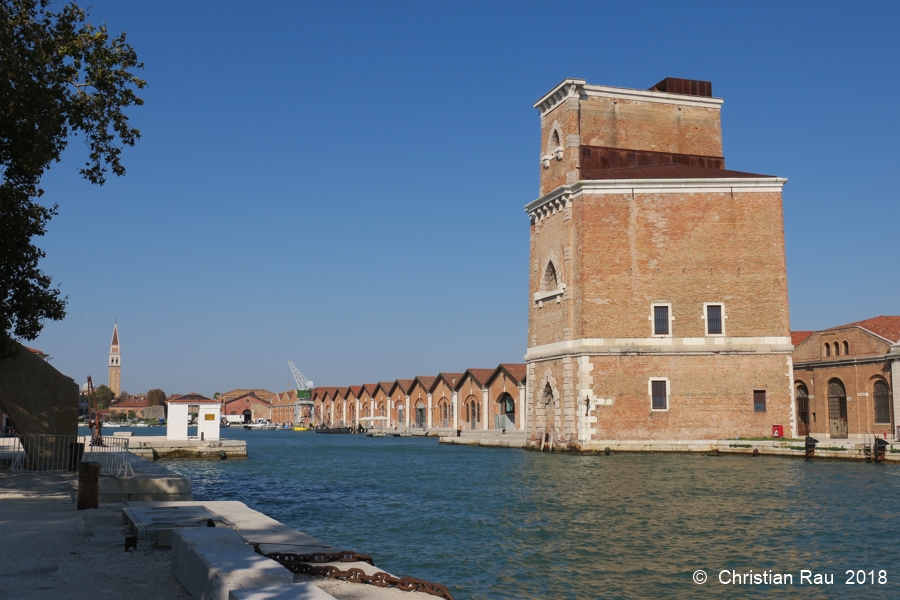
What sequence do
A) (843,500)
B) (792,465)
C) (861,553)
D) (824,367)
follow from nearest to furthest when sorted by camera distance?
1. (861,553)
2. (843,500)
3. (792,465)
4. (824,367)

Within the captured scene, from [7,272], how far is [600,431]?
2592cm

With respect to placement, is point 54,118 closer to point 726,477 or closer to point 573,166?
point 726,477

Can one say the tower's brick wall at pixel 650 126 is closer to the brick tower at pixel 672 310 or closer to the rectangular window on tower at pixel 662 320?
the brick tower at pixel 672 310

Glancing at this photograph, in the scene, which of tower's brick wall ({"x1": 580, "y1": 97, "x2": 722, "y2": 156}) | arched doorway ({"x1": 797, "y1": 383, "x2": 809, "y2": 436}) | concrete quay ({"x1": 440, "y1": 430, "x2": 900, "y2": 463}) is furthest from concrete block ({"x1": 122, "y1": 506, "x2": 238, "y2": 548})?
arched doorway ({"x1": 797, "y1": 383, "x2": 809, "y2": 436})

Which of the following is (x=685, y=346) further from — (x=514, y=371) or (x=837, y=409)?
(x=514, y=371)

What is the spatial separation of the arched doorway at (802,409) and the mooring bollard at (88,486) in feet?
138

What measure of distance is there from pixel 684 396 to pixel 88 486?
2897cm

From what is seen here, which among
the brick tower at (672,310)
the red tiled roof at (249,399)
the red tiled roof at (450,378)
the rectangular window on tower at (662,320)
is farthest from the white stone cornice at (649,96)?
the red tiled roof at (249,399)

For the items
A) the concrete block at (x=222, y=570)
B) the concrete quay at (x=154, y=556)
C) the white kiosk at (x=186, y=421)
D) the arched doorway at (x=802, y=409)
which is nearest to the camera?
the concrete block at (x=222, y=570)

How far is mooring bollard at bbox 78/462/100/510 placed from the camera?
1291 cm

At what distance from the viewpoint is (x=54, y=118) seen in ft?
47.4

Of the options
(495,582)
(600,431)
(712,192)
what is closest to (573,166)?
(712,192)

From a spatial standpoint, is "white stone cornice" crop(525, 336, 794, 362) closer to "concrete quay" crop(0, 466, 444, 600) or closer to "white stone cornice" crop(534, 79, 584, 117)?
"white stone cornice" crop(534, 79, 584, 117)

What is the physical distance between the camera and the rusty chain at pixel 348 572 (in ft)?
25.7
